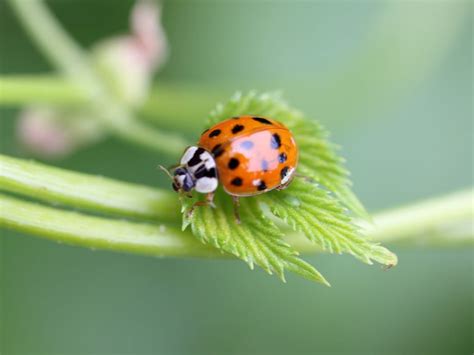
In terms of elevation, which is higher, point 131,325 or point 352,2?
point 352,2

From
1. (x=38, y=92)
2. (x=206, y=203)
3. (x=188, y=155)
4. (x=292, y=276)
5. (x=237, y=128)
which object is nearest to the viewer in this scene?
(x=206, y=203)

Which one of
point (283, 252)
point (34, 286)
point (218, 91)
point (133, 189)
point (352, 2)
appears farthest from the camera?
point (352, 2)

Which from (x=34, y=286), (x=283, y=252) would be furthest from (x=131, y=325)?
(x=283, y=252)

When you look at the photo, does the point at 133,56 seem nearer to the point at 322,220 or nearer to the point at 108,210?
the point at 108,210

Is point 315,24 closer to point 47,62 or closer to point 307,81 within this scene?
point 307,81

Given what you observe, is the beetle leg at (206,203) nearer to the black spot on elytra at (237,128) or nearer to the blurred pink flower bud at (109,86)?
the black spot on elytra at (237,128)

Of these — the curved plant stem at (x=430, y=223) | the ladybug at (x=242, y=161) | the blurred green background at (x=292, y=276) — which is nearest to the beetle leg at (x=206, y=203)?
the ladybug at (x=242, y=161)

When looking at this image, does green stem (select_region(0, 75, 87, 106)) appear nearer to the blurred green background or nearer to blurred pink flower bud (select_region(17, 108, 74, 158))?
blurred pink flower bud (select_region(17, 108, 74, 158))

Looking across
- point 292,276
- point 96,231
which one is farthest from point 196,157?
point 292,276
